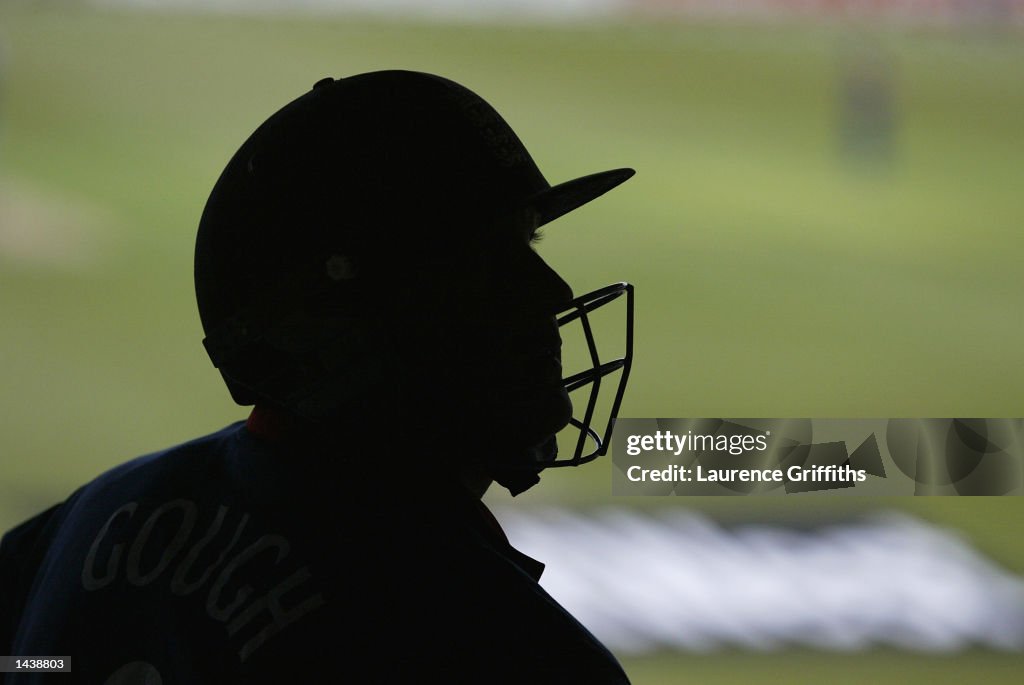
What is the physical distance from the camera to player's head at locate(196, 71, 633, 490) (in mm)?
676

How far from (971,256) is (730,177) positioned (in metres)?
0.51

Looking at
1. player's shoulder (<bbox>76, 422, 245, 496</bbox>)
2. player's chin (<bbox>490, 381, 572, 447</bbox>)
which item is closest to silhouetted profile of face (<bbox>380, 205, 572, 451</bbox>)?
player's chin (<bbox>490, 381, 572, 447</bbox>)

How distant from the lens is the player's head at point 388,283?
0.68 m

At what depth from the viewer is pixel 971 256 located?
79.4 inches

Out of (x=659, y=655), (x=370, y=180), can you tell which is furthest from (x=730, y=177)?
(x=370, y=180)

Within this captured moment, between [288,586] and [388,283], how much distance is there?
0.22m

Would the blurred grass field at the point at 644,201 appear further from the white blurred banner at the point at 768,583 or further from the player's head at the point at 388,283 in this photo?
the player's head at the point at 388,283

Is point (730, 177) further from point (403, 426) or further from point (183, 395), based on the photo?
point (403, 426)

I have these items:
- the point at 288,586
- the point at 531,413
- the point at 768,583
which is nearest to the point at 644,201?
the point at 768,583

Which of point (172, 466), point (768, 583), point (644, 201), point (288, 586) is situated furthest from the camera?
point (644, 201)

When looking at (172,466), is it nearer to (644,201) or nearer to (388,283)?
(388,283)

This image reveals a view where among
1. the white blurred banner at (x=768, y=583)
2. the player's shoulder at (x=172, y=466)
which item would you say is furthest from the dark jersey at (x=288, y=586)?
the white blurred banner at (x=768, y=583)

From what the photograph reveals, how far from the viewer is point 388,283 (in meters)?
0.68

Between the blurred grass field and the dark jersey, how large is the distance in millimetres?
1275
